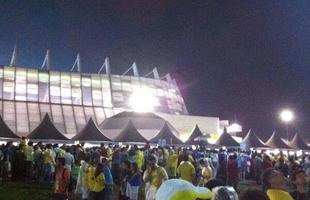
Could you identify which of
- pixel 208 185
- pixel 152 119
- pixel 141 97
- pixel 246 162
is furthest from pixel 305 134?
pixel 208 185

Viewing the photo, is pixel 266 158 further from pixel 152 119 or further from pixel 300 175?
pixel 152 119

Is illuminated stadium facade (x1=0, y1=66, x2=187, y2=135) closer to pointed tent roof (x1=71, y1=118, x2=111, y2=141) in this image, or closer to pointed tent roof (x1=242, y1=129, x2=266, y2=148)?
pointed tent roof (x1=71, y1=118, x2=111, y2=141)

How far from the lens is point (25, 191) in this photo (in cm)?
1800

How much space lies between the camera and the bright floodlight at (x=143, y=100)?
2235 inches

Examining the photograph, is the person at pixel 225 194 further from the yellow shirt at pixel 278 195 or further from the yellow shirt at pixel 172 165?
the yellow shirt at pixel 172 165

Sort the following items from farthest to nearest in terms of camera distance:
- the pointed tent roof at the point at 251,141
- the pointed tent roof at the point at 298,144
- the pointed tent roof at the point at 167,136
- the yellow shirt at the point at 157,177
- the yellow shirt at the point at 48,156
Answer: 1. the pointed tent roof at the point at 298,144
2. the pointed tent roof at the point at 251,141
3. the pointed tent roof at the point at 167,136
4. the yellow shirt at the point at 48,156
5. the yellow shirt at the point at 157,177

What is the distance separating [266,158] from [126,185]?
1076 cm

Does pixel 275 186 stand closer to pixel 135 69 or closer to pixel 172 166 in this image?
pixel 172 166

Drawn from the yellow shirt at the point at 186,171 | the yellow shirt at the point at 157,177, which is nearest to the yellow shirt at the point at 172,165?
the yellow shirt at the point at 186,171

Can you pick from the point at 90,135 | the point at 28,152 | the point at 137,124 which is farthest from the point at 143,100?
the point at 28,152

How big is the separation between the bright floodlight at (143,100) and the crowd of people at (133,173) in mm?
28823

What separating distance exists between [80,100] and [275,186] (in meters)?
48.8

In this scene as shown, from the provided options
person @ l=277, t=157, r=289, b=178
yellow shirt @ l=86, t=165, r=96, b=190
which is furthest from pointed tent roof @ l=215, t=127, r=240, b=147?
yellow shirt @ l=86, t=165, r=96, b=190

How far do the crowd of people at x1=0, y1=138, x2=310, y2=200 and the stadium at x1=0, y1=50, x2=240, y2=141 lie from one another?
15.0 m
